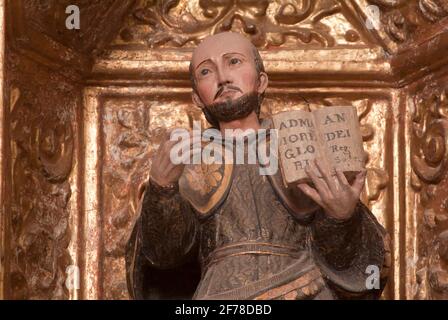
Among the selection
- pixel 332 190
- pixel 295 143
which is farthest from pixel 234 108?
pixel 332 190

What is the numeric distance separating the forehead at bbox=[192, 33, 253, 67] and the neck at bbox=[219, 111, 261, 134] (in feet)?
0.48

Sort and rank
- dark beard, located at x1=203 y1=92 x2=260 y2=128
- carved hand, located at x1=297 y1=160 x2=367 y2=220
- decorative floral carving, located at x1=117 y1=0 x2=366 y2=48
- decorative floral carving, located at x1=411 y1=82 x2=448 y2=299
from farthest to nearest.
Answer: decorative floral carving, located at x1=117 y1=0 x2=366 y2=48 → decorative floral carving, located at x1=411 y1=82 x2=448 y2=299 → dark beard, located at x1=203 y1=92 x2=260 y2=128 → carved hand, located at x1=297 y1=160 x2=367 y2=220

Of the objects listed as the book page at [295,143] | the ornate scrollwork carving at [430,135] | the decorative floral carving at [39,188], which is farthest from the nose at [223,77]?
the ornate scrollwork carving at [430,135]

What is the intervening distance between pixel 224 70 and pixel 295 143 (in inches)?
12.6

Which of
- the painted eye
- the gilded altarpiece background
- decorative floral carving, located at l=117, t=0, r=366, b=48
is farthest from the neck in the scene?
decorative floral carving, located at l=117, t=0, r=366, b=48

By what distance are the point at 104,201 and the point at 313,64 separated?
0.67 meters

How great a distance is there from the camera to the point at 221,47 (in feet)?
10.8

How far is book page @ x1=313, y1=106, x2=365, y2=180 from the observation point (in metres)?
3.04

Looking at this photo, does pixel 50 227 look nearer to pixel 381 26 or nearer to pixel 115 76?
pixel 115 76

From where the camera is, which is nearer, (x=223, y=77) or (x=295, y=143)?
(x=295, y=143)

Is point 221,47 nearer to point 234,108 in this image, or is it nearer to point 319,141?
point 234,108

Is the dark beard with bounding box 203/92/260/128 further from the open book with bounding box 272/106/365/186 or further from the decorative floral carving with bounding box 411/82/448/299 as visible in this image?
the decorative floral carving with bounding box 411/82/448/299

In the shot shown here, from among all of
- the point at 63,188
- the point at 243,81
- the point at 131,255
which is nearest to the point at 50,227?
the point at 63,188

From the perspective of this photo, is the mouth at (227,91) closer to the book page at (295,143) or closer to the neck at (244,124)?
the neck at (244,124)
